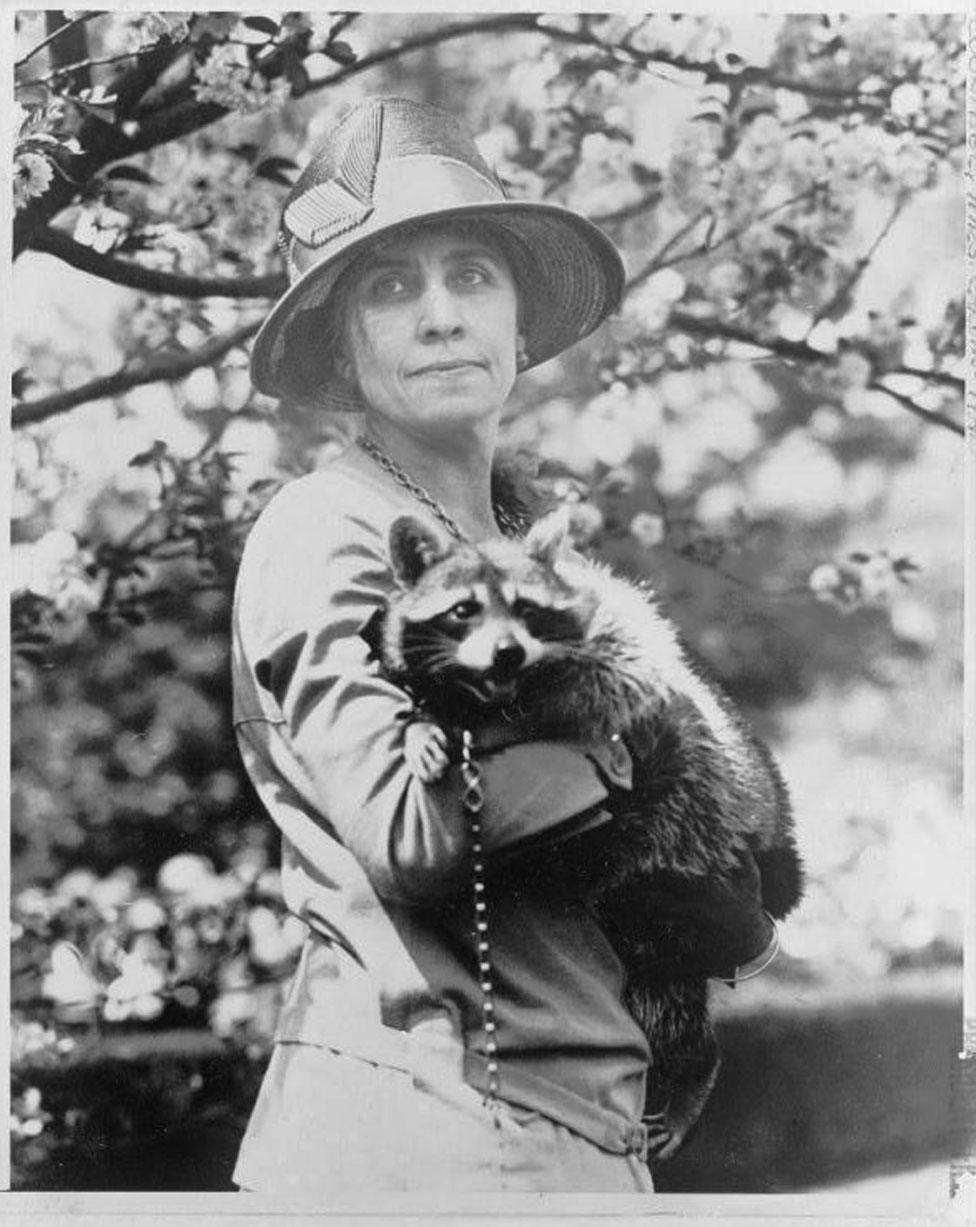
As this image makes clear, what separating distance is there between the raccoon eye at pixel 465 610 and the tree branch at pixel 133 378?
1.82 ft

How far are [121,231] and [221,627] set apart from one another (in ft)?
2.15

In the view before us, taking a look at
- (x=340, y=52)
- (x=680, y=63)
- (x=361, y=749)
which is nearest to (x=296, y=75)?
(x=340, y=52)

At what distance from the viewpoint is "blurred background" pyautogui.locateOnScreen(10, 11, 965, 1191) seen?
2.67m

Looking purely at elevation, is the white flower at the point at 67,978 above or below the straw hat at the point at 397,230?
below

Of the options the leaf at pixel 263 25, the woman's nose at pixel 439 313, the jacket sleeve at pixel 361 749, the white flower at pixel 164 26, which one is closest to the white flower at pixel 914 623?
the jacket sleeve at pixel 361 749

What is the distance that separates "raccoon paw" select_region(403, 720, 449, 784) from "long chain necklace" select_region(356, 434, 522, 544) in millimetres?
305

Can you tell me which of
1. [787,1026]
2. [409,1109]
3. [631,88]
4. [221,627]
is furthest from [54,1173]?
[631,88]

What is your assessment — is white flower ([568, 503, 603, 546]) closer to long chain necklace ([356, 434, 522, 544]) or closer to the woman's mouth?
long chain necklace ([356, 434, 522, 544])

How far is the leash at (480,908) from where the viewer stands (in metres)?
2.55

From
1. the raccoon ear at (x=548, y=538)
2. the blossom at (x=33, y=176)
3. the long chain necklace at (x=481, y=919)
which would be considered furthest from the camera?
the blossom at (x=33, y=176)

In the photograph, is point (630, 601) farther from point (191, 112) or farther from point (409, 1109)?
point (191, 112)

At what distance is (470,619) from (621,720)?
0.28m

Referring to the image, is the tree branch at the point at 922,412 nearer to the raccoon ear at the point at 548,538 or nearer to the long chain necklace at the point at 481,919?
the raccoon ear at the point at 548,538

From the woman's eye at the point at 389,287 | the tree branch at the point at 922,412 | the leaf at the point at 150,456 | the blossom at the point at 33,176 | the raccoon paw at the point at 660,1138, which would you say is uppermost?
the blossom at the point at 33,176
